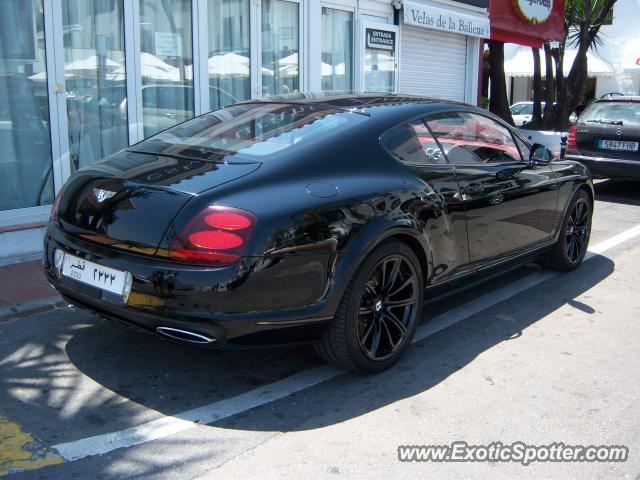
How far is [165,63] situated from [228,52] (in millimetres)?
1069

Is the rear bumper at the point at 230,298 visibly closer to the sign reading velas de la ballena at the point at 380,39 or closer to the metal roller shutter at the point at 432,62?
the sign reading velas de la ballena at the point at 380,39

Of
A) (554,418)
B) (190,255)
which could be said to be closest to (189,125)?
(190,255)

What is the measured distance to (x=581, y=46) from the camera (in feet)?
67.3

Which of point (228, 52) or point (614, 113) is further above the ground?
point (228, 52)

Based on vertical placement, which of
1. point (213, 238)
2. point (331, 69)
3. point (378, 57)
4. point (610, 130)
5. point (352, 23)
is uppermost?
point (352, 23)

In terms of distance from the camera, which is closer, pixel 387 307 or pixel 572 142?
pixel 387 307

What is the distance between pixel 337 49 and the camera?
35.3ft

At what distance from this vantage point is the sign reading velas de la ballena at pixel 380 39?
11.2 meters

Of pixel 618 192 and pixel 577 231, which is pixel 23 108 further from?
pixel 618 192

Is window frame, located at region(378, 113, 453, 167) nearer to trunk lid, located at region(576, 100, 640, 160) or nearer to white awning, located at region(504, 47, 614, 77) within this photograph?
trunk lid, located at region(576, 100, 640, 160)

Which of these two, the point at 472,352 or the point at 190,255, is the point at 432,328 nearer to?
the point at 472,352

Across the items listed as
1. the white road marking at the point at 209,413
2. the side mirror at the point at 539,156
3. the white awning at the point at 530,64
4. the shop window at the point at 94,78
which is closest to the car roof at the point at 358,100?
the side mirror at the point at 539,156

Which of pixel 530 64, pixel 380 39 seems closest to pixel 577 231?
pixel 380 39

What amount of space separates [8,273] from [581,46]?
18.7 meters
